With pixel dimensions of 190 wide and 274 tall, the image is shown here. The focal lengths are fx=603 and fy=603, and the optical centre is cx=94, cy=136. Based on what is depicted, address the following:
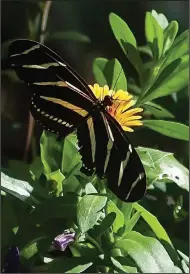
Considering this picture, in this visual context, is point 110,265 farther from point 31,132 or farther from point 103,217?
point 31,132

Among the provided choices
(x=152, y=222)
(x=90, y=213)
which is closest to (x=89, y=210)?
(x=90, y=213)

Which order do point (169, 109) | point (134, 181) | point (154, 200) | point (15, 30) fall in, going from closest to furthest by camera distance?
point (134, 181) < point (154, 200) < point (169, 109) < point (15, 30)

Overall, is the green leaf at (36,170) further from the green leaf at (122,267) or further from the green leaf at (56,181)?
the green leaf at (122,267)

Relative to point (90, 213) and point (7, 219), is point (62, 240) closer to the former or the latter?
point (90, 213)

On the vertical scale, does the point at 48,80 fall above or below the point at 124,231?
above

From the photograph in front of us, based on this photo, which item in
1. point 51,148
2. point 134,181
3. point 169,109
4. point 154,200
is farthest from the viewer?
point 169,109

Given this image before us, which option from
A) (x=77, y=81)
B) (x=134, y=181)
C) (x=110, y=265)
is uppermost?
(x=77, y=81)

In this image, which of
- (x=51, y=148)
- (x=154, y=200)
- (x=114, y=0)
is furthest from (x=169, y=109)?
(x=114, y=0)

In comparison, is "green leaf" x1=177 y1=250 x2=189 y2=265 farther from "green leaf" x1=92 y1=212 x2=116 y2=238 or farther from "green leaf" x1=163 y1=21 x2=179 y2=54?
"green leaf" x1=163 y1=21 x2=179 y2=54
